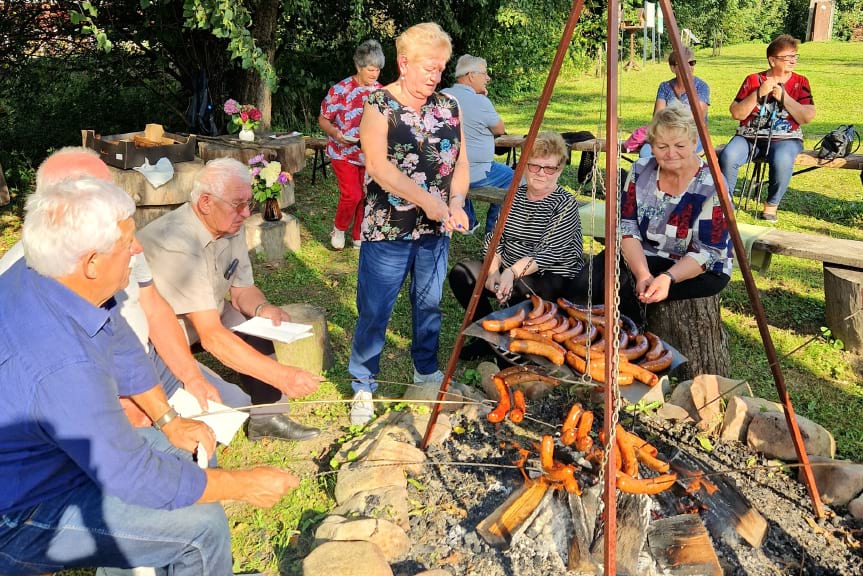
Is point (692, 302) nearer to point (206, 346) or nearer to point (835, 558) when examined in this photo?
point (835, 558)

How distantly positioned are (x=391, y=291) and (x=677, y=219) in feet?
5.41

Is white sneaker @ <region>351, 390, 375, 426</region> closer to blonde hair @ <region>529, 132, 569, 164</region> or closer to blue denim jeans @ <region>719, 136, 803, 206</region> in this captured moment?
blonde hair @ <region>529, 132, 569, 164</region>

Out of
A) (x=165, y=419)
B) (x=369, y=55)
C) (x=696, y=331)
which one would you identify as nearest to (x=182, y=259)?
(x=165, y=419)

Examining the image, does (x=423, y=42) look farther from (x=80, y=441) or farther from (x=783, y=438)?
(x=783, y=438)

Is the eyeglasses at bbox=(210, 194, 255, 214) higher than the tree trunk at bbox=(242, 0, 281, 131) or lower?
lower

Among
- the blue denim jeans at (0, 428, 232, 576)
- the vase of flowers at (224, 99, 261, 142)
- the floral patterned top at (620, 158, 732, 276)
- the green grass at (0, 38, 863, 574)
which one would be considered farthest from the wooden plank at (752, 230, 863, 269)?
the vase of flowers at (224, 99, 261, 142)

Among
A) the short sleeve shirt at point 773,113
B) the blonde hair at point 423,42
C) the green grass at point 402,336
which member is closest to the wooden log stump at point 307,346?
the green grass at point 402,336

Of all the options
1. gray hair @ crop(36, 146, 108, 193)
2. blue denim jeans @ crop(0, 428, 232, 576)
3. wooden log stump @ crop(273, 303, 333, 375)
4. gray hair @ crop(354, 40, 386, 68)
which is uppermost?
gray hair @ crop(354, 40, 386, 68)

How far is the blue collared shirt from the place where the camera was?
187 centimetres

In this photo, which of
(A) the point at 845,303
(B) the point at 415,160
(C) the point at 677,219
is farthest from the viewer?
(A) the point at 845,303

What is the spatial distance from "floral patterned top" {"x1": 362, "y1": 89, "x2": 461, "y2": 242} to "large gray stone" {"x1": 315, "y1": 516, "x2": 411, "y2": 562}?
142 cm

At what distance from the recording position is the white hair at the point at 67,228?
6.31ft

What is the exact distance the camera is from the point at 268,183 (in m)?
6.54

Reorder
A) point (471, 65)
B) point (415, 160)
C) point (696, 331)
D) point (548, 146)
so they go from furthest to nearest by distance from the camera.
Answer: point (471, 65)
point (696, 331)
point (548, 146)
point (415, 160)
